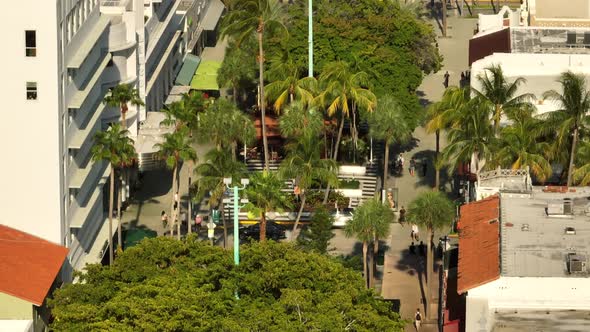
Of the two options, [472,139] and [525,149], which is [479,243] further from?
[472,139]

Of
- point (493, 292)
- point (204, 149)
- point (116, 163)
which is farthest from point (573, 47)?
point (493, 292)

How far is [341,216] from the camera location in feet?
550

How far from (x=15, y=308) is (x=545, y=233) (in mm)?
32761

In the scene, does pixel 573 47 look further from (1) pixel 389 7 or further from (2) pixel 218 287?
(2) pixel 218 287

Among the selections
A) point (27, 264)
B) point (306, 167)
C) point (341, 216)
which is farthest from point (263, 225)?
point (27, 264)

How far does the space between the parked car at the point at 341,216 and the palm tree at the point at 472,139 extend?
11.0 metres

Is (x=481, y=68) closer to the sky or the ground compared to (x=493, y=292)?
closer to the sky

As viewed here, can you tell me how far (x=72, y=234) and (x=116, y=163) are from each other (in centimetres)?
643

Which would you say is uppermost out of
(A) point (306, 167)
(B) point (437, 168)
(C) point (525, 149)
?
(C) point (525, 149)

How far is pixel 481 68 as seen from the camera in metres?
176

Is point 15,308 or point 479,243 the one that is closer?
point 479,243

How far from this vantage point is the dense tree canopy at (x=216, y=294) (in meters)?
123

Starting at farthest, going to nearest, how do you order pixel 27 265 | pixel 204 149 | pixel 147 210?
pixel 204 149, pixel 147 210, pixel 27 265

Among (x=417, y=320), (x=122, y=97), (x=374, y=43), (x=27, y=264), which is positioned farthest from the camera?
(x=374, y=43)
